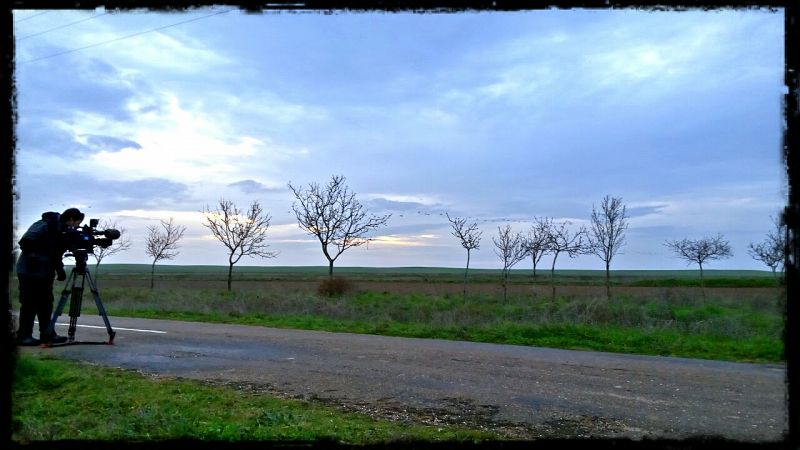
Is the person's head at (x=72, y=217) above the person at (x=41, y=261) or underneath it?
above

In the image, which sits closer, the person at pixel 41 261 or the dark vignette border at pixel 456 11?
the dark vignette border at pixel 456 11

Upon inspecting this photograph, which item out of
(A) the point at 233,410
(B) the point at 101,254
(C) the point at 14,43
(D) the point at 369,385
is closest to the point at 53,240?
(A) the point at 233,410

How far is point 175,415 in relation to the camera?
5227mm

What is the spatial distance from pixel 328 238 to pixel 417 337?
19.1 metres

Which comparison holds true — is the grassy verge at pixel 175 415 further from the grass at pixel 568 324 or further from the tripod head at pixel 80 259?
the grass at pixel 568 324

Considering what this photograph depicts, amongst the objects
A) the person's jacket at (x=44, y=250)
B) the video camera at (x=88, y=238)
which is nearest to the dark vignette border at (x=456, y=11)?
the person's jacket at (x=44, y=250)

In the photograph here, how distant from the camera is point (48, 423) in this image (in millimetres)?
5051

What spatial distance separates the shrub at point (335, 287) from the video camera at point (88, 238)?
22.6 metres

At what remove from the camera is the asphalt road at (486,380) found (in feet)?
18.3

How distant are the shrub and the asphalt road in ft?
60.6

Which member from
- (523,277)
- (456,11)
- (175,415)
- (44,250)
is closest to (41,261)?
(44,250)

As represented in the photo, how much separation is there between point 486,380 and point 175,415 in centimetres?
407

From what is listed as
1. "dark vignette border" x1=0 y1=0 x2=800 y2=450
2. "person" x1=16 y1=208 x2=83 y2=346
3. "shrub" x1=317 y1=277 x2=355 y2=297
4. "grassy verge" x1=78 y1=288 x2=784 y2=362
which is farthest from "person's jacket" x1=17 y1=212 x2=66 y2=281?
"shrub" x1=317 y1=277 x2=355 y2=297

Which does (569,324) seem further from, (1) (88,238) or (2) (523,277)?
(2) (523,277)
